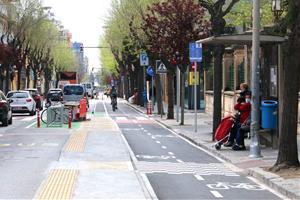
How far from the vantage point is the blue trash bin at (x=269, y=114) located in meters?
16.9

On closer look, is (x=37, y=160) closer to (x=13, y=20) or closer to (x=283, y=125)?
(x=283, y=125)

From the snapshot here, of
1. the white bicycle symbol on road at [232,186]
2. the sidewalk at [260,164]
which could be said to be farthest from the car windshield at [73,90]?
the white bicycle symbol on road at [232,186]

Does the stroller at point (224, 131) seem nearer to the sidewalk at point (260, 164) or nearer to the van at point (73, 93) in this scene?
the sidewalk at point (260, 164)

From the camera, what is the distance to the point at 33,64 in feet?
276

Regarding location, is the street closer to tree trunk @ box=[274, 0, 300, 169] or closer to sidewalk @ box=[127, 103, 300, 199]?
sidewalk @ box=[127, 103, 300, 199]

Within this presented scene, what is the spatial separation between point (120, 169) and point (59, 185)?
8.35 ft

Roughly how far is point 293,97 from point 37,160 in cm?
609

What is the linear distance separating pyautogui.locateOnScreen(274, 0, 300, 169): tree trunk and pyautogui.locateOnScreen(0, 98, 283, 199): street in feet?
3.17

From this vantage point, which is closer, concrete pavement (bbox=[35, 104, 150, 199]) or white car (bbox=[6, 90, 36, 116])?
concrete pavement (bbox=[35, 104, 150, 199])

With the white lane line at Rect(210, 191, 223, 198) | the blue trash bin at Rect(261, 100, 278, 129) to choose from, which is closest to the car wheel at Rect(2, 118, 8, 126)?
the blue trash bin at Rect(261, 100, 278, 129)

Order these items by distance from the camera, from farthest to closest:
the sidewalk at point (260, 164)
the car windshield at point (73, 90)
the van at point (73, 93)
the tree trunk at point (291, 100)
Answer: the car windshield at point (73, 90) < the van at point (73, 93) < the tree trunk at point (291, 100) < the sidewalk at point (260, 164)

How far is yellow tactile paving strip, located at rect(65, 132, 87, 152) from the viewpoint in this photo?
17381mm

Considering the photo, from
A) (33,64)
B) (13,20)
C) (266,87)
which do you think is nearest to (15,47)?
(13,20)

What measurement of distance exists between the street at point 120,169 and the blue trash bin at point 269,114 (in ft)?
5.80
